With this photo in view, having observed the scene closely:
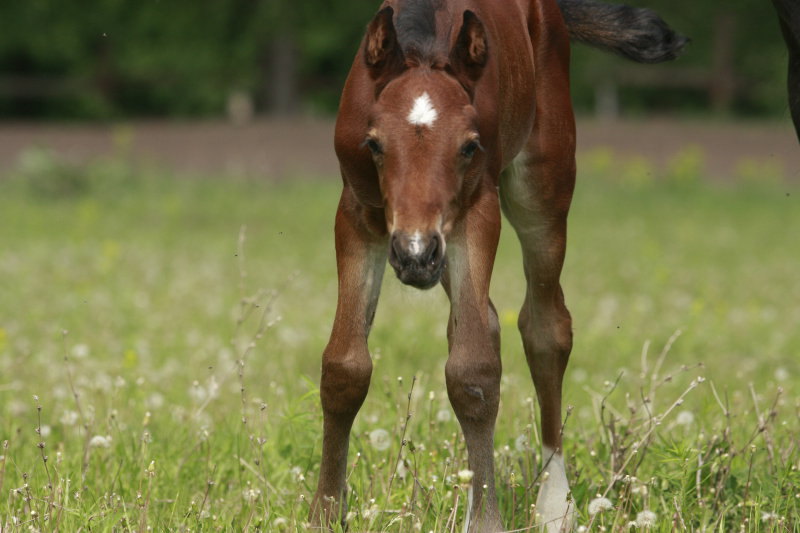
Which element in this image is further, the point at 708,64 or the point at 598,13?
the point at 708,64

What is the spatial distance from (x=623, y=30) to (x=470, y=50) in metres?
1.45

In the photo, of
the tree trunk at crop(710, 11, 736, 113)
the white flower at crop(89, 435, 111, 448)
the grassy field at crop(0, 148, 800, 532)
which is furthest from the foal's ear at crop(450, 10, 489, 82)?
the tree trunk at crop(710, 11, 736, 113)

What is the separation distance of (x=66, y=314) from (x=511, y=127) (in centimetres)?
573

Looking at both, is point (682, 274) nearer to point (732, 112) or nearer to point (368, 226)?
point (368, 226)

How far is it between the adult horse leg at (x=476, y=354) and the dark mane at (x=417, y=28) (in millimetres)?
388

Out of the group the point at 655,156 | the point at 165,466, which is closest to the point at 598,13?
the point at 165,466

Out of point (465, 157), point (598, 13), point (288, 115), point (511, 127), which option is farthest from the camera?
point (288, 115)

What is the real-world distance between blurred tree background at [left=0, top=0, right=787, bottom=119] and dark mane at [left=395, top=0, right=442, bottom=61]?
18444 mm

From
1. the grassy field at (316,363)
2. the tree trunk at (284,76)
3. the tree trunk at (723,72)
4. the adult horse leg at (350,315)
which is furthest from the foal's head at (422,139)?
the tree trunk at (723,72)

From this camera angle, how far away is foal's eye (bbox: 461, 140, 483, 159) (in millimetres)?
2695

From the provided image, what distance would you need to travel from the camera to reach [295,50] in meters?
22.9

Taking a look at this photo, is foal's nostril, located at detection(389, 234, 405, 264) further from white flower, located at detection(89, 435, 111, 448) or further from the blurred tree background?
the blurred tree background

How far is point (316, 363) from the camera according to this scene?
21.6ft

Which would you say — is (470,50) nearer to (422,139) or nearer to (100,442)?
(422,139)
